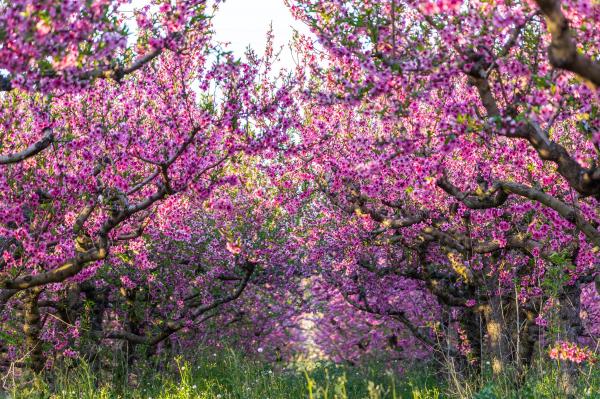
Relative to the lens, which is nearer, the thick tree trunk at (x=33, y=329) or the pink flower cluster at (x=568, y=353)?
the pink flower cluster at (x=568, y=353)

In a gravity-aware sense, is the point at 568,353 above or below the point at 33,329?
below

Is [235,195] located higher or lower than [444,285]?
higher

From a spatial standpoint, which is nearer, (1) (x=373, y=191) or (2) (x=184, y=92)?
(2) (x=184, y=92)

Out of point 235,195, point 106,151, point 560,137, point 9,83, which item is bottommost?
point 9,83

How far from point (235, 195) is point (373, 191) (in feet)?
31.2

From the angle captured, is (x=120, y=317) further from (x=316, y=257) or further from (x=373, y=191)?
(x=373, y=191)

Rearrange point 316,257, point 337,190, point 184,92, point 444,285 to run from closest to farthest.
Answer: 1. point 184,92
2. point 337,190
3. point 444,285
4. point 316,257

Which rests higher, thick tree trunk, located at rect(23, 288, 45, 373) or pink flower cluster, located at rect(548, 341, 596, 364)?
thick tree trunk, located at rect(23, 288, 45, 373)

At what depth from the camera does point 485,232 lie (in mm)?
15562

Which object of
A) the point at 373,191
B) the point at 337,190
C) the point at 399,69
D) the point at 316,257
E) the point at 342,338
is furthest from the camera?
the point at 342,338

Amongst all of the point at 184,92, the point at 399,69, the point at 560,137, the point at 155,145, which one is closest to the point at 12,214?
the point at 155,145

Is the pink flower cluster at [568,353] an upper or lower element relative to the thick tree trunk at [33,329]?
lower

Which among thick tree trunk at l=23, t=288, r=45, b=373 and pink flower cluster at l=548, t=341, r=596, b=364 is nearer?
pink flower cluster at l=548, t=341, r=596, b=364

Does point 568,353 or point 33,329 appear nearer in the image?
point 568,353
